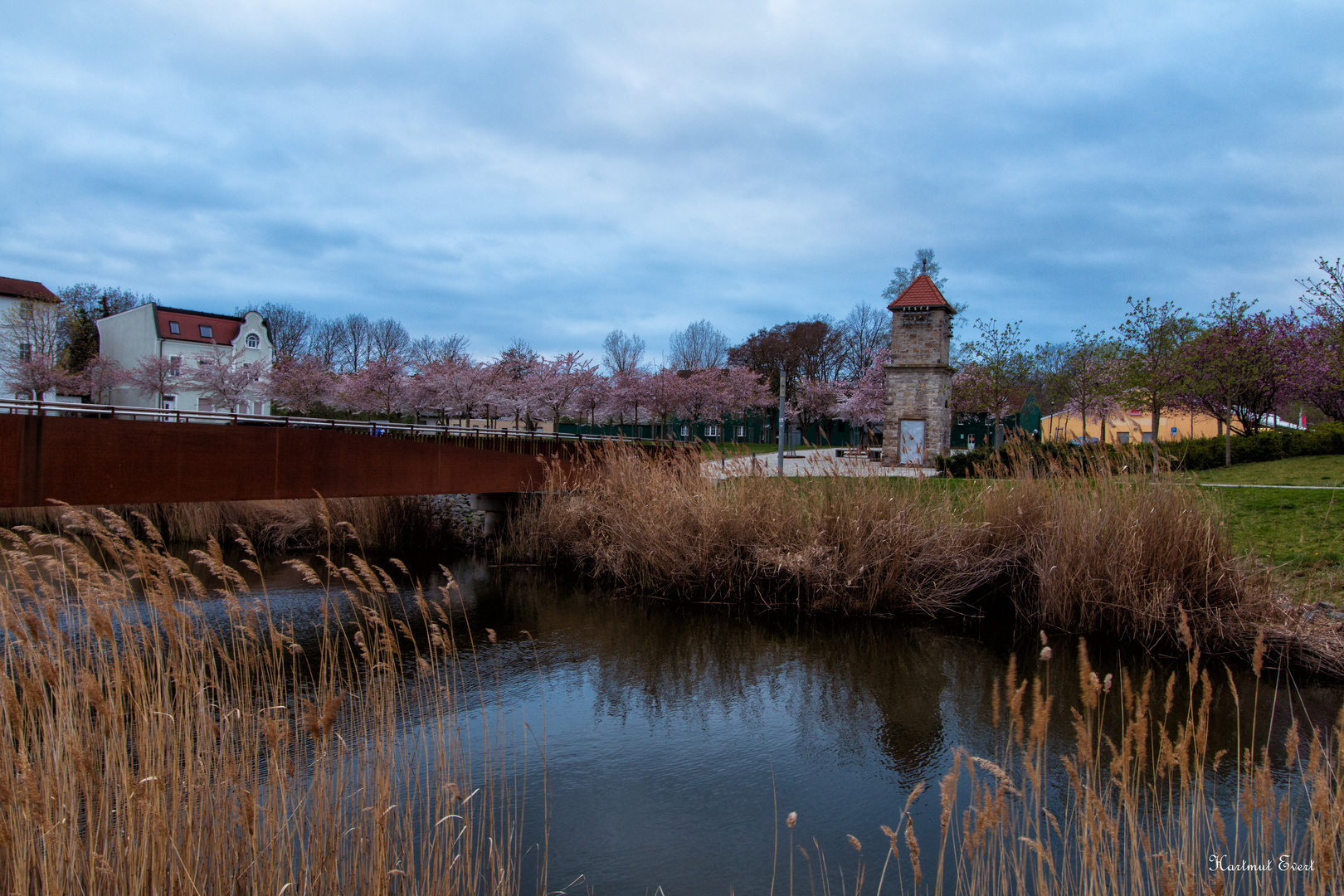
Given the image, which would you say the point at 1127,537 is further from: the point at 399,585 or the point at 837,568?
the point at 399,585

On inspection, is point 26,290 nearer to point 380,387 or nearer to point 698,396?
point 380,387

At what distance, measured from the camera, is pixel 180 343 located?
42.0 meters

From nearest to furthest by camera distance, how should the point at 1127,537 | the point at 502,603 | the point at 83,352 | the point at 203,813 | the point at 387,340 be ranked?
the point at 203,813
the point at 1127,537
the point at 502,603
the point at 83,352
the point at 387,340

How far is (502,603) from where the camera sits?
11.8 m

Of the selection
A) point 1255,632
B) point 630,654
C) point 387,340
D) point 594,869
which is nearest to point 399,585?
point 630,654

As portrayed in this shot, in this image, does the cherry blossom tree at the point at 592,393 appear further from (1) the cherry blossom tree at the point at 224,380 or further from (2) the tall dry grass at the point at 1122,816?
(2) the tall dry grass at the point at 1122,816

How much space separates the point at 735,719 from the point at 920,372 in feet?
80.1

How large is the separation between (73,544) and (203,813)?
1.43 m

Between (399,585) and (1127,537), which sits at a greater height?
(1127,537)

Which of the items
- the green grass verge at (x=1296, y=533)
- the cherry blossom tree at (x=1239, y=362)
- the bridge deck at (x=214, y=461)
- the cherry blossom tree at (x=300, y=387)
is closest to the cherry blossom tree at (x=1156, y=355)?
the cherry blossom tree at (x=1239, y=362)

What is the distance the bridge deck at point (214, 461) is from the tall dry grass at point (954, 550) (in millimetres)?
2794

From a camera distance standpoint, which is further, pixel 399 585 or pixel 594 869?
pixel 399 585

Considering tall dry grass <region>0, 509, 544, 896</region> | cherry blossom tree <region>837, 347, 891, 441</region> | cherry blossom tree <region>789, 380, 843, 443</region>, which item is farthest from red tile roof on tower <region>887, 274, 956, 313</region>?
tall dry grass <region>0, 509, 544, 896</region>

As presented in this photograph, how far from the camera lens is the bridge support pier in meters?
16.8
